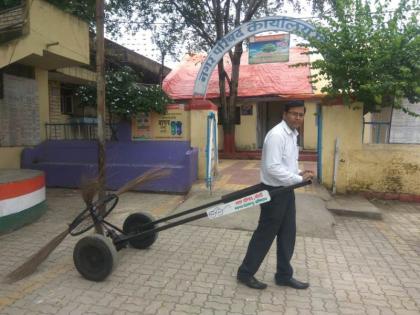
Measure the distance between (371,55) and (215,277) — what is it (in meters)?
4.80

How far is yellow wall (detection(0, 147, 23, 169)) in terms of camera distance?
7734 millimetres

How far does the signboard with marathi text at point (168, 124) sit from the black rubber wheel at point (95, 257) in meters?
4.87

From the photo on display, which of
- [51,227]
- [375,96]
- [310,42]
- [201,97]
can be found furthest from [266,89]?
[51,227]

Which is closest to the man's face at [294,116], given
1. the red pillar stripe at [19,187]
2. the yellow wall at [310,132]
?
the red pillar stripe at [19,187]

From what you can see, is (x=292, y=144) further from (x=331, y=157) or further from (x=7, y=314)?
(x=331, y=157)

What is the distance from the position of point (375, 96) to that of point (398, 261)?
122 inches

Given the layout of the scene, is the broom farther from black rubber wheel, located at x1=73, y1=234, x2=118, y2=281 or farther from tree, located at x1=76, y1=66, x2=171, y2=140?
tree, located at x1=76, y1=66, x2=171, y2=140

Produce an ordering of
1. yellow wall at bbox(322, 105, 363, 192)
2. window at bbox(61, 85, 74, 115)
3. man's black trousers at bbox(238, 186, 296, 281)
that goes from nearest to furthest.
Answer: man's black trousers at bbox(238, 186, 296, 281) → yellow wall at bbox(322, 105, 363, 192) → window at bbox(61, 85, 74, 115)

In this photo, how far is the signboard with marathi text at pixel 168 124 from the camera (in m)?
8.16

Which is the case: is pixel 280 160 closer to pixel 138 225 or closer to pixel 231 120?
pixel 138 225

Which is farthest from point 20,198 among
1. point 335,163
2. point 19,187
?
point 335,163

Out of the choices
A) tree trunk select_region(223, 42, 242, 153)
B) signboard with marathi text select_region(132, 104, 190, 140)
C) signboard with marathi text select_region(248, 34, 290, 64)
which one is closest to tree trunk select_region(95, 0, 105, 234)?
signboard with marathi text select_region(132, 104, 190, 140)

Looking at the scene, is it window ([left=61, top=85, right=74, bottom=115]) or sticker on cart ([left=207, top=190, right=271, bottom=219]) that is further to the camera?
window ([left=61, top=85, right=74, bottom=115])

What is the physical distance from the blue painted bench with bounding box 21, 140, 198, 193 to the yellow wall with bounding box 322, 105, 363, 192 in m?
2.68
